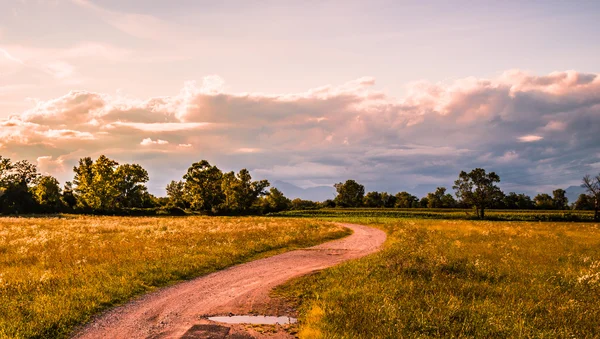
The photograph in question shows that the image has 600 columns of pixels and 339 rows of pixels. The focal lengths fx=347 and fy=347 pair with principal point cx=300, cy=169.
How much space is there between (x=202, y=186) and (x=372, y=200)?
3278 inches

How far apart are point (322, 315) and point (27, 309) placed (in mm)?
9269

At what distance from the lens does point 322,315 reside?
10594mm

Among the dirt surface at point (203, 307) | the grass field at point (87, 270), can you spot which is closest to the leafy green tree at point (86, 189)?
the grass field at point (87, 270)

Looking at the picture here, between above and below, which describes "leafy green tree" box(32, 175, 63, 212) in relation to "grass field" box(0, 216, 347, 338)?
above

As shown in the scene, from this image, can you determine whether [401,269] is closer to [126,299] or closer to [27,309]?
[126,299]

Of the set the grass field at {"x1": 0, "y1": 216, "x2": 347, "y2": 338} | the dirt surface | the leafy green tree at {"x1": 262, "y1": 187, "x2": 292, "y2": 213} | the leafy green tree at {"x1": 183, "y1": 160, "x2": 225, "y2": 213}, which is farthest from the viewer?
the leafy green tree at {"x1": 262, "y1": 187, "x2": 292, "y2": 213}

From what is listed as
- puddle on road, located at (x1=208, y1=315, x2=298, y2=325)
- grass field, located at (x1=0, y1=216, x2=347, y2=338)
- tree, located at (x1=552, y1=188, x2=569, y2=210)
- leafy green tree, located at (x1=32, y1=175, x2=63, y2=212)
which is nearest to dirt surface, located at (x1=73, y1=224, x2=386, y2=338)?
puddle on road, located at (x1=208, y1=315, x2=298, y2=325)

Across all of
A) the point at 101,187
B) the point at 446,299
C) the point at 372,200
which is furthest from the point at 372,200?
the point at 446,299

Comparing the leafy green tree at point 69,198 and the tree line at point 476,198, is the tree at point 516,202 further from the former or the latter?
the leafy green tree at point 69,198

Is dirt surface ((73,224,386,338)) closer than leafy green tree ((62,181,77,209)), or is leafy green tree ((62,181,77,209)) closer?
dirt surface ((73,224,386,338))

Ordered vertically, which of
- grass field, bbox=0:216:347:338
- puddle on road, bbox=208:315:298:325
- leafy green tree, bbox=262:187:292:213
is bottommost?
puddle on road, bbox=208:315:298:325

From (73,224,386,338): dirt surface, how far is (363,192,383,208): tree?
132744 millimetres

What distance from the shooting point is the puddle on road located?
1053 centimetres

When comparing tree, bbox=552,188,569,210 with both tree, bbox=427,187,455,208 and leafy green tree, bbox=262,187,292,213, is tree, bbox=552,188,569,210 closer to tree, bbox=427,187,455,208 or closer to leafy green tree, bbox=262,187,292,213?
tree, bbox=427,187,455,208
